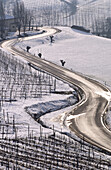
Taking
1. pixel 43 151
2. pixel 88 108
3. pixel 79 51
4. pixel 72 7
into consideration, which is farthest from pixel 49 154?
pixel 72 7

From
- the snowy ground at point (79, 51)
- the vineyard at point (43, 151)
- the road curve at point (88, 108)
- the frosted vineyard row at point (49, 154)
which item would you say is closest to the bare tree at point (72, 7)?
the snowy ground at point (79, 51)

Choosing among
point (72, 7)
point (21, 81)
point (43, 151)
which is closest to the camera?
point (43, 151)

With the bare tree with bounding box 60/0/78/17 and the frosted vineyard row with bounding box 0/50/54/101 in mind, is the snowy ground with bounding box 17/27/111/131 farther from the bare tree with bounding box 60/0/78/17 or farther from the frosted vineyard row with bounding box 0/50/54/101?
the bare tree with bounding box 60/0/78/17

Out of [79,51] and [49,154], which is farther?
[79,51]

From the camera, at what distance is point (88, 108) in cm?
3284

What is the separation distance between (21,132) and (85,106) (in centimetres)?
870

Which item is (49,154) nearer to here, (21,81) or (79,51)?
(21,81)

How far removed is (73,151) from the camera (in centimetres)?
2397

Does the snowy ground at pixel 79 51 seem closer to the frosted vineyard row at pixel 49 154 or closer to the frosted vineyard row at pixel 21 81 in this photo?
the frosted vineyard row at pixel 21 81

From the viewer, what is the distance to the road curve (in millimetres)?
26859

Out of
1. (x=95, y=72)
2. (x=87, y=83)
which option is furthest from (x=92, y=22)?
(x=87, y=83)

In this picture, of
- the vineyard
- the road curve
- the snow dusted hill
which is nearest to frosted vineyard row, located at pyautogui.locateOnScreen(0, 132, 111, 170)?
the vineyard

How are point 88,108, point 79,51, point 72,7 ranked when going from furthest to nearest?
point 72,7 < point 79,51 < point 88,108

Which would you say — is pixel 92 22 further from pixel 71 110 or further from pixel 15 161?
pixel 15 161
